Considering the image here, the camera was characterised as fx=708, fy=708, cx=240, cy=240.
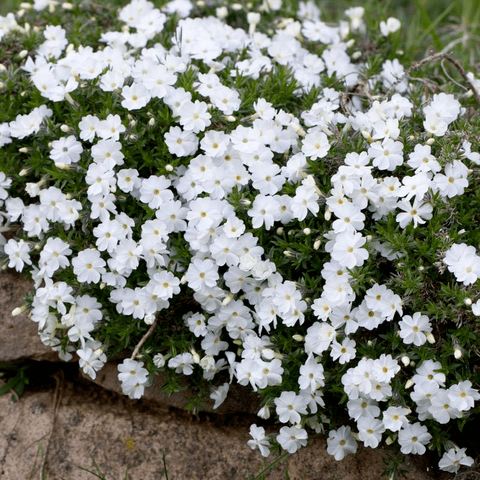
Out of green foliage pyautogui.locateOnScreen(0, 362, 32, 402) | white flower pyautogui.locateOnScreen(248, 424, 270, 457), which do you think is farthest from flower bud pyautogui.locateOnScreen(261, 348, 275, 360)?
green foliage pyautogui.locateOnScreen(0, 362, 32, 402)

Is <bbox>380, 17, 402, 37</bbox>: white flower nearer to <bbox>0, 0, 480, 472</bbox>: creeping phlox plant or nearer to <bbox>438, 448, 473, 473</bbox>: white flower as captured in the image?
<bbox>0, 0, 480, 472</bbox>: creeping phlox plant

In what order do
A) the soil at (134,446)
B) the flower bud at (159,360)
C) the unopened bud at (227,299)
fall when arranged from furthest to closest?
the soil at (134,446) < the flower bud at (159,360) < the unopened bud at (227,299)

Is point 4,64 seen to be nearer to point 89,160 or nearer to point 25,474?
point 89,160

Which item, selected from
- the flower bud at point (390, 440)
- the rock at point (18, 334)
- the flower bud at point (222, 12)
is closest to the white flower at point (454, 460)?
the flower bud at point (390, 440)

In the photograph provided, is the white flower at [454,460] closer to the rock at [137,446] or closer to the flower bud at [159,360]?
the rock at [137,446]

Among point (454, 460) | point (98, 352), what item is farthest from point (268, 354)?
point (454, 460)

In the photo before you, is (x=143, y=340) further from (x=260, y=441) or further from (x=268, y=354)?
(x=260, y=441)

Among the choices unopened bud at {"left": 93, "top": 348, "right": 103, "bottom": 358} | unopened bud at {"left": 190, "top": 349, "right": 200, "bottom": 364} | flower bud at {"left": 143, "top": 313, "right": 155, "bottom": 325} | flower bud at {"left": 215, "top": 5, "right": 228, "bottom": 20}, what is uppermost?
flower bud at {"left": 215, "top": 5, "right": 228, "bottom": 20}
